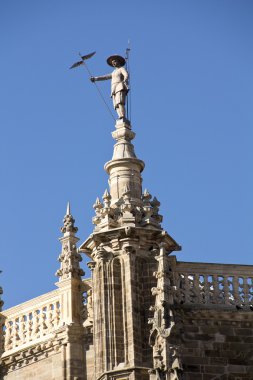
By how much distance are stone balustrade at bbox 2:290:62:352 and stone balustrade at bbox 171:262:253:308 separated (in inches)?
129

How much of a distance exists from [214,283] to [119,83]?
5647 millimetres

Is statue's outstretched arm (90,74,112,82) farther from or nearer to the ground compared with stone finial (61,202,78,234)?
farther from the ground

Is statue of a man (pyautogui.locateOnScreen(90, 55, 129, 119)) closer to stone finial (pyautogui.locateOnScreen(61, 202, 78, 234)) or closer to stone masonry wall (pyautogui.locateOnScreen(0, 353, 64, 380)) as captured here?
stone finial (pyautogui.locateOnScreen(61, 202, 78, 234))

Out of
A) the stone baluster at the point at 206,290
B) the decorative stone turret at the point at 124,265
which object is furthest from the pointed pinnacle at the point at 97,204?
the stone baluster at the point at 206,290

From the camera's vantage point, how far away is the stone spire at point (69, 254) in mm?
41062

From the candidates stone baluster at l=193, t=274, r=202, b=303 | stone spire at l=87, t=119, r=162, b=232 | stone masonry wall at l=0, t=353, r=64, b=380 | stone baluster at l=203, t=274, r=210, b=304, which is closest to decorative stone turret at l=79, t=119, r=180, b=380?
stone spire at l=87, t=119, r=162, b=232

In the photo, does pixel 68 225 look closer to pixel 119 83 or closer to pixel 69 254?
pixel 69 254

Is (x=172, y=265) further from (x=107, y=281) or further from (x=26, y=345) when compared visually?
(x=26, y=345)

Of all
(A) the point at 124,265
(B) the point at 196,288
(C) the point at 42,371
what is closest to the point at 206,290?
(B) the point at 196,288

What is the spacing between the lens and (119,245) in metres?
39.2

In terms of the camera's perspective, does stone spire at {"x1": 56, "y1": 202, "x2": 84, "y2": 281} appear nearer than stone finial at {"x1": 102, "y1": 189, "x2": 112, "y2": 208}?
No

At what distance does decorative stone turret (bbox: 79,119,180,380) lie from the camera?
38.0 m

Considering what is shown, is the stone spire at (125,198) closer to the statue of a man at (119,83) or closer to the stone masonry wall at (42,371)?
the statue of a man at (119,83)

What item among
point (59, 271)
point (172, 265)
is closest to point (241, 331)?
point (172, 265)
